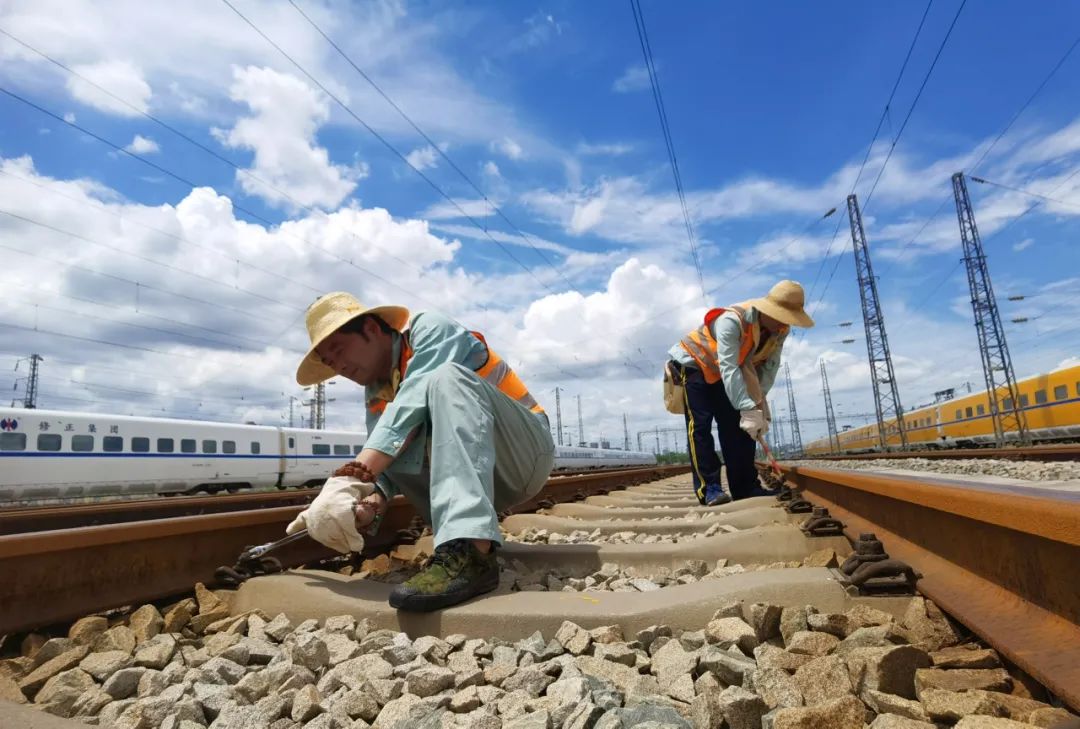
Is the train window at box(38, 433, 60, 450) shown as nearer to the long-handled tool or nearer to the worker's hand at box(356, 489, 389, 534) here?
the long-handled tool

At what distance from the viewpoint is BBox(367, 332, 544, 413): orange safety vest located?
2684mm

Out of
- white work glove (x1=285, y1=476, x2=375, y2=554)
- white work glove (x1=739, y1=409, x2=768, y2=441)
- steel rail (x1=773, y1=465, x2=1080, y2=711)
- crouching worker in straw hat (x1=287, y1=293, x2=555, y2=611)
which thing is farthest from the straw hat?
white work glove (x1=739, y1=409, x2=768, y2=441)

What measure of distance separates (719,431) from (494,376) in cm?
310

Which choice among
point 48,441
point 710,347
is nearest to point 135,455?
point 48,441

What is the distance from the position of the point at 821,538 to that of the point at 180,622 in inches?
85.9

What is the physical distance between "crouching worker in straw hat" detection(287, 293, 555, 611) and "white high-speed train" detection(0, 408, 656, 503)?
17498mm

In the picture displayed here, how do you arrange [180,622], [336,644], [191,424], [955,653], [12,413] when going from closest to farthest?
[955,653] < [336,644] < [180,622] < [12,413] < [191,424]

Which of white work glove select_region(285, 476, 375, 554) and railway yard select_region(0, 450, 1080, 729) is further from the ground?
white work glove select_region(285, 476, 375, 554)

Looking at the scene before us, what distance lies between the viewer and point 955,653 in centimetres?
119

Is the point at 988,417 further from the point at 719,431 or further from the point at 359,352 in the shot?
the point at 359,352

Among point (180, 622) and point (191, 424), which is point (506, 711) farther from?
point (191, 424)

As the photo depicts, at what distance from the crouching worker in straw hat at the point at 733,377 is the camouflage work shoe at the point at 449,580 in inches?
113

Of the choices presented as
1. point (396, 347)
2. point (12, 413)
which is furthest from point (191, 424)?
point (396, 347)

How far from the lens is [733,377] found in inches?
173
